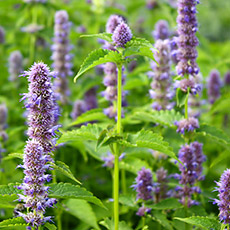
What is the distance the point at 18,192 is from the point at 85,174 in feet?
7.44

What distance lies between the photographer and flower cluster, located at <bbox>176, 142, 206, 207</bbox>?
134 inches

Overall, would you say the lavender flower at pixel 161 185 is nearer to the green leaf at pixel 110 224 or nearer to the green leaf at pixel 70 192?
the green leaf at pixel 110 224

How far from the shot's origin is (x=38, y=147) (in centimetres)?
239

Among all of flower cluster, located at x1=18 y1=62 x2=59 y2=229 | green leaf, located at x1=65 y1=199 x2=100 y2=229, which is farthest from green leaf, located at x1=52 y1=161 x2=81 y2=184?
green leaf, located at x1=65 y1=199 x2=100 y2=229

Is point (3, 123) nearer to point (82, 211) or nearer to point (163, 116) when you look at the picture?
point (82, 211)

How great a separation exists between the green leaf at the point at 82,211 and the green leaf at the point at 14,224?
0.99 m

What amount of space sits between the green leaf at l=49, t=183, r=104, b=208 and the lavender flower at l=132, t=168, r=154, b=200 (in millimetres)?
762

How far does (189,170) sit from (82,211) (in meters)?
1.02

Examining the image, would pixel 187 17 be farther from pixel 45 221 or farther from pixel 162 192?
pixel 45 221

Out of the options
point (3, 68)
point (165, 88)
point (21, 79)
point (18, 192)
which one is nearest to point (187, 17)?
point (165, 88)

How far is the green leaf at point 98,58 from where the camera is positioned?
265 cm

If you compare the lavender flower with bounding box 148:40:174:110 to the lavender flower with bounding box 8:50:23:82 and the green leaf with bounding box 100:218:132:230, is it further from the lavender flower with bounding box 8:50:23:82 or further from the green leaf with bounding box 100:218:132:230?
the lavender flower with bounding box 8:50:23:82

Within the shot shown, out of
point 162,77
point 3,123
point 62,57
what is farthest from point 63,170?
point 62,57

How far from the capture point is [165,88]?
4.05 m
